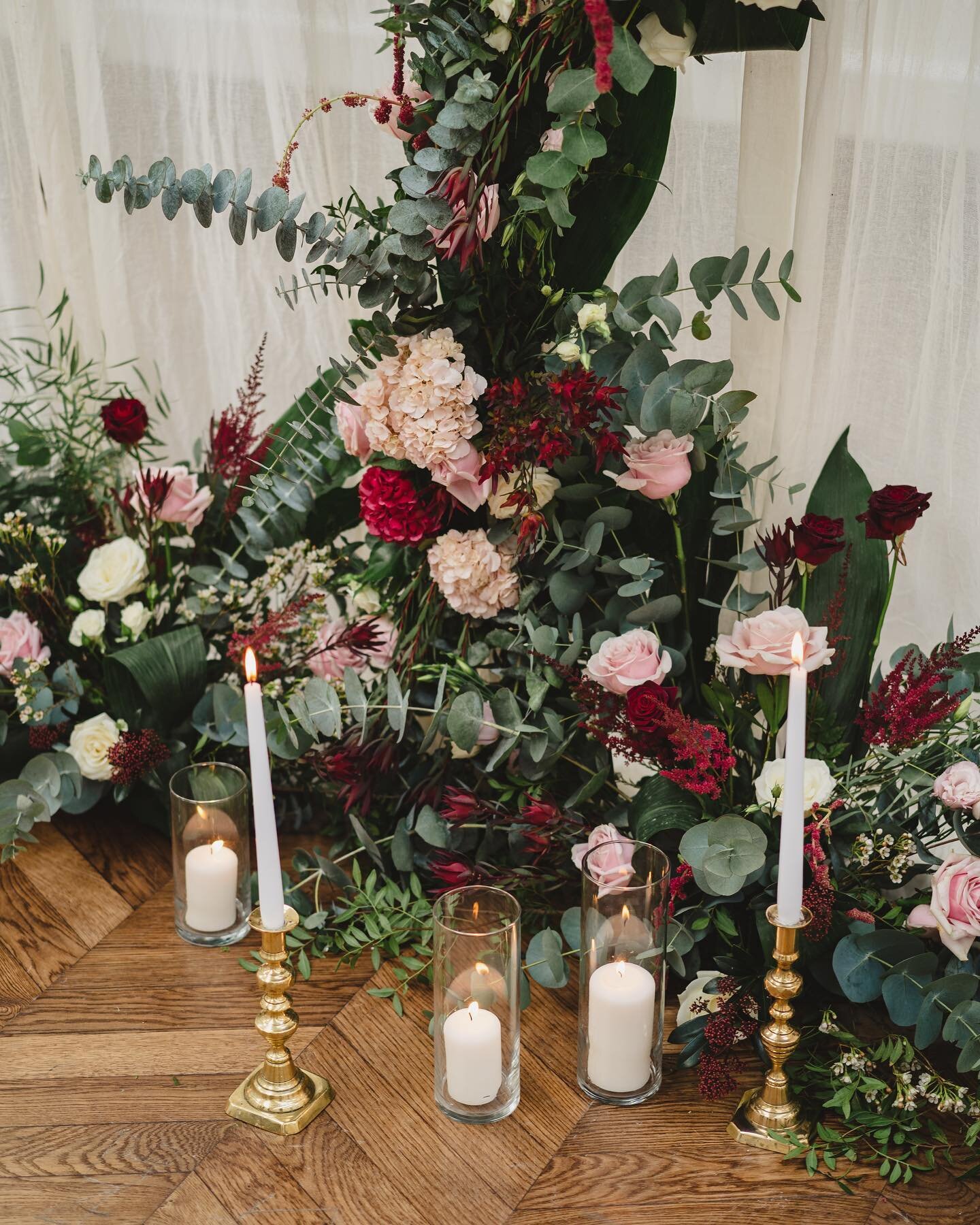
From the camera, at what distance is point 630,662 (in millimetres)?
950

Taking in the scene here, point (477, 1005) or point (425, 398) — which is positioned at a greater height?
point (425, 398)

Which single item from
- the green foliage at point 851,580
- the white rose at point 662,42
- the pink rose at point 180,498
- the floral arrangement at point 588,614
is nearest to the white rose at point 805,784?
the floral arrangement at point 588,614

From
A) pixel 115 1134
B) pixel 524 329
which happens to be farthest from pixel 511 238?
pixel 115 1134

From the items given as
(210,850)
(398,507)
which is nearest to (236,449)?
(398,507)

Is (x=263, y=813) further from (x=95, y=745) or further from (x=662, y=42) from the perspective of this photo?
(x=662, y=42)

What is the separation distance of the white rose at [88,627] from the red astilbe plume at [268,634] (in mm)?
132

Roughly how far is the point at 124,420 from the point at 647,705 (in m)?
0.63

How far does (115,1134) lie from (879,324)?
2.99 ft

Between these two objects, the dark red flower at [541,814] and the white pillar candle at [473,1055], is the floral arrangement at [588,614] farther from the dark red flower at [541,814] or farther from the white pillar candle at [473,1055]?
the white pillar candle at [473,1055]

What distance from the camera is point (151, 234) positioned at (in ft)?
4.67

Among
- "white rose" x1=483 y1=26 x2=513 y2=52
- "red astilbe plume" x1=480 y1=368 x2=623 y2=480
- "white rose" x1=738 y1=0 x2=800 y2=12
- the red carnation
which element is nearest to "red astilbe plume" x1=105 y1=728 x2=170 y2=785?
the red carnation

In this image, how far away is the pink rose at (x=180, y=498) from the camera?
48.5 inches

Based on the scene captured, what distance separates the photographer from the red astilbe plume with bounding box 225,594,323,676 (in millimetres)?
1147

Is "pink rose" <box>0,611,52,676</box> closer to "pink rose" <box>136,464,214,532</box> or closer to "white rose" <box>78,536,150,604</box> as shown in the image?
"white rose" <box>78,536,150,604</box>
